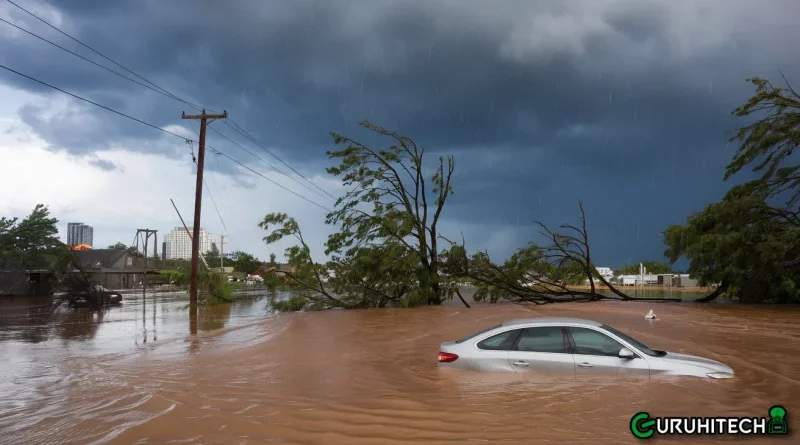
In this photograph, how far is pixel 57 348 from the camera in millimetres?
16328

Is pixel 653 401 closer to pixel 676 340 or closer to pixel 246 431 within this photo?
pixel 246 431

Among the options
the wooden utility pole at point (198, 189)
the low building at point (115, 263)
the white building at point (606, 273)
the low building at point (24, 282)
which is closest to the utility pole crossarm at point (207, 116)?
the wooden utility pole at point (198, 189)

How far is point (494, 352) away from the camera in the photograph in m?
8.52

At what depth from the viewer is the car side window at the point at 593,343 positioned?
821 centimetres

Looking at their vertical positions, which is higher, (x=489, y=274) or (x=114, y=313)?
(x=489, y=274)

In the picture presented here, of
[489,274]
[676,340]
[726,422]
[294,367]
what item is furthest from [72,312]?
[726,422]

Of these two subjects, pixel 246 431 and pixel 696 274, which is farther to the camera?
pixel 696 274

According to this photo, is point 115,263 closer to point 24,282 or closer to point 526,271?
point 24,282

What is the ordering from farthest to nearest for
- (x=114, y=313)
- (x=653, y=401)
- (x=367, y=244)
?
(x=114, y=313) < (x=367, y=244) < (x=653, y=401)

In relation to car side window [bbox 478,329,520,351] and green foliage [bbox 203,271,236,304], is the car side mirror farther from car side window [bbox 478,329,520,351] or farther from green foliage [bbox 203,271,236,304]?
green foliage [bbox 203,271,236,304]

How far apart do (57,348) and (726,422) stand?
1714cm

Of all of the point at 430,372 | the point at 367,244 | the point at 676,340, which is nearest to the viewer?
the point at 430,372

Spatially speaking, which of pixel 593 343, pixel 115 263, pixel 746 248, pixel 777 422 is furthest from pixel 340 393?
pixel 115 263

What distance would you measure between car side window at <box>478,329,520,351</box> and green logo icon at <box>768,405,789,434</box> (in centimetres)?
337
